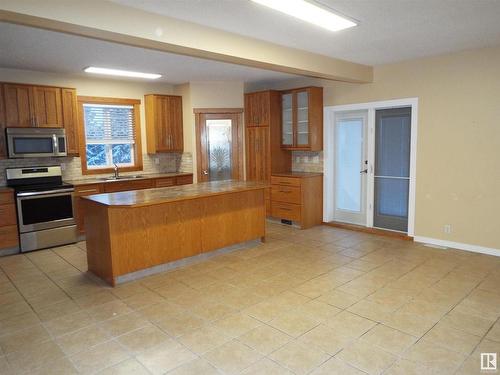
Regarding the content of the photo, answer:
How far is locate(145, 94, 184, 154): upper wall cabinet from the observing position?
6.60m

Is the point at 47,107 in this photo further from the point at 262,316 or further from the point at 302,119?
the point at 262,316

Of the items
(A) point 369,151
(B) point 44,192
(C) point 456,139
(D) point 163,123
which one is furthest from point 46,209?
(C) point 456,139

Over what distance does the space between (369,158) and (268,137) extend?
68.4 inches

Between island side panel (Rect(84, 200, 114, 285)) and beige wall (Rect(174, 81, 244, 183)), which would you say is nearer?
island side panel (Rect(84, 200, 114, 285))

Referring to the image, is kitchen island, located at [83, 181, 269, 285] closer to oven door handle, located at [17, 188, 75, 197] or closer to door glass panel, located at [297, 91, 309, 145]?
oven door handle, located at [17, 188, 75, 197]

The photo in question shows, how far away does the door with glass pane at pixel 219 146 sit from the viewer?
22.2 ft

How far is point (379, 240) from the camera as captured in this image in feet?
17.7

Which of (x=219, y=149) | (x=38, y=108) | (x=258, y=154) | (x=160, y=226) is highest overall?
(x=38, y=108)

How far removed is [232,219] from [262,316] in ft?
6.29

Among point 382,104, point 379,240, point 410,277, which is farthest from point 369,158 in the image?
point 410,277

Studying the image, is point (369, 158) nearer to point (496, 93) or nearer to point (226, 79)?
point (496, 93)

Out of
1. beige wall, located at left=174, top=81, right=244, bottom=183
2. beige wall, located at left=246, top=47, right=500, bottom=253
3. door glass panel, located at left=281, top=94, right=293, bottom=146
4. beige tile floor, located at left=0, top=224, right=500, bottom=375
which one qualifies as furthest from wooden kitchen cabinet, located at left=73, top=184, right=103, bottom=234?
beige wall, located at left=246, top=47, right=500, bottom=253

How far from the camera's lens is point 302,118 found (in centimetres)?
635

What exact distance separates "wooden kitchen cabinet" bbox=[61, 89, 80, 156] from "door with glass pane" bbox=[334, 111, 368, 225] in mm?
4157
